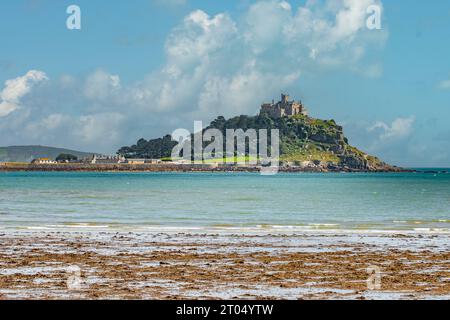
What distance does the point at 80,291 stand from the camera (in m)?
15.2

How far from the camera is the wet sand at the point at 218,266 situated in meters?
15.4

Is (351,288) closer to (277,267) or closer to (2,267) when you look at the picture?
(277,267)

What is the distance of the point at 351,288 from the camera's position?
16016 millimetres

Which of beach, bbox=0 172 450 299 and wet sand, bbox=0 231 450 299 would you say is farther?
beach, bbox=0 172 450 299

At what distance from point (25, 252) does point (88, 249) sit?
2038 mm

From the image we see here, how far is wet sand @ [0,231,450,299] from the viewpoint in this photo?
1539 centimetres

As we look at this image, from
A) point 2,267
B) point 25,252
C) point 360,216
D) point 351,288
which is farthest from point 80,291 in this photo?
point 360,216

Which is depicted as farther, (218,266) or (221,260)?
(221,260)

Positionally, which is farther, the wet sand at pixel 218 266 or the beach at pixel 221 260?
Result: the beach at pixel 221 260

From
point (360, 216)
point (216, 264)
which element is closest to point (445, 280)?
point (216, 264)

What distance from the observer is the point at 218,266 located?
19375mm
